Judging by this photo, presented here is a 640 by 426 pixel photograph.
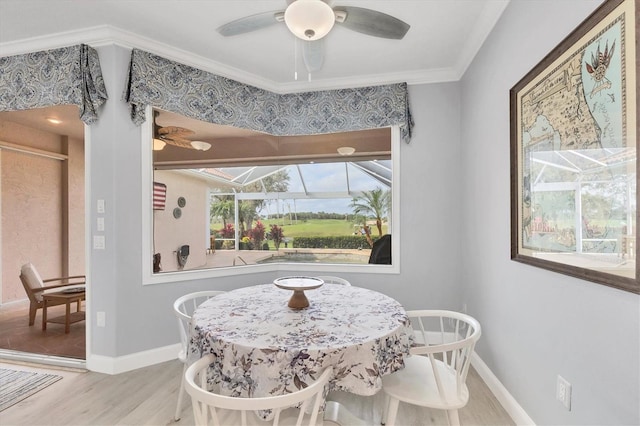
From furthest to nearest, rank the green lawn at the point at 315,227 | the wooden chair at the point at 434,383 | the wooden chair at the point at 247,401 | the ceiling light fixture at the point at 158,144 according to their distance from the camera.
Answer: the green lawn at the point at 315,227
the ceiling light fixture at the point at 158,144
the wooden chair at the point at 434,383
the wooden chair at the point at 247,401

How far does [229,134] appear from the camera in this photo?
10.9ft

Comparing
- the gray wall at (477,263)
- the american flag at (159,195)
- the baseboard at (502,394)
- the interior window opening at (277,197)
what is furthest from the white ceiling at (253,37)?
the baseboard at (502,394)

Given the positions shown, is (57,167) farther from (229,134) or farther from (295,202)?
(295,202)

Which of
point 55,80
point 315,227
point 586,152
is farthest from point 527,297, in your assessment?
point 55,80

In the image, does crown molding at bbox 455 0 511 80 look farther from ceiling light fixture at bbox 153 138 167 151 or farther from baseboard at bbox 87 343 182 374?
baseboard at bbox 87 343 182 374

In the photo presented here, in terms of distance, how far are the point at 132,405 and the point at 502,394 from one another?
7.98 ft

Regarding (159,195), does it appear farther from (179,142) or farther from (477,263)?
(477,263)

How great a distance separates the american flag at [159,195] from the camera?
2.83 metres

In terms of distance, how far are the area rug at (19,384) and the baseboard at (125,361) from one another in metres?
0.24

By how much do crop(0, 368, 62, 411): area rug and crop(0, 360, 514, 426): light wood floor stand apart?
0.07 meters

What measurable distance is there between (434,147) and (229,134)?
2.07m

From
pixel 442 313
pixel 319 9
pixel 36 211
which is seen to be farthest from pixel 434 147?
pixel 36 211

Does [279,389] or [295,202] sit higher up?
[295,202]

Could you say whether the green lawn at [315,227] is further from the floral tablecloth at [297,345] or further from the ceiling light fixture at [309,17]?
the ceiling light fixture at [309,17]
